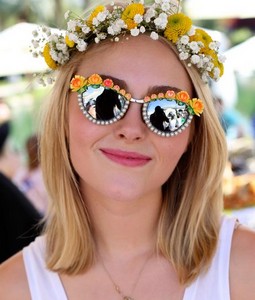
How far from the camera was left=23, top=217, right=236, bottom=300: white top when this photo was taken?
2035mm

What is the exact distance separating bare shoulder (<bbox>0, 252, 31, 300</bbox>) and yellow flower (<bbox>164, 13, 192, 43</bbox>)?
36.8 inches

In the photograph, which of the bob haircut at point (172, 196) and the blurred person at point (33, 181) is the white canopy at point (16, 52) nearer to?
the blurred person at point (33, 181)

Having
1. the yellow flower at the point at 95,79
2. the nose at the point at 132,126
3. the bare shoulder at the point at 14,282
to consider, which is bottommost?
the bare shoulder at the point at 14,282

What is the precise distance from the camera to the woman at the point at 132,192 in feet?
6.61

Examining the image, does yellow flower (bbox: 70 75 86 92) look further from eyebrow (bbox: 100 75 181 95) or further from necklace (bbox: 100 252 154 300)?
necklace (bbox: 100 252 154 300)

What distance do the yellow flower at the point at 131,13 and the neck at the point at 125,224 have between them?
0.58m

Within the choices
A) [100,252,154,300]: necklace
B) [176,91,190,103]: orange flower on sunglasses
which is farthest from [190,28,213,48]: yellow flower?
[100,252,154,300]: necklace

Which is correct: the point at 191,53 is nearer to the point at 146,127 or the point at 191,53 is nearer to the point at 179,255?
the point at 146,127

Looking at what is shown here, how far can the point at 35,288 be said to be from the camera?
2.16 m

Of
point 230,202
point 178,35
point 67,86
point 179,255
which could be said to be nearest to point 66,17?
point 67,86

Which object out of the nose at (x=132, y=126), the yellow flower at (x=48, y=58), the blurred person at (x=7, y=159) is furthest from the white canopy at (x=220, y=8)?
the nose at (x=132, y=126)

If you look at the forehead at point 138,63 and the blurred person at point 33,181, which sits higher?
the forehead at point 138,63

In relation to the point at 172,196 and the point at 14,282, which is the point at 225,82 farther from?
the point at 14,282

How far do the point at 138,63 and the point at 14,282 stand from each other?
33.6 inches
